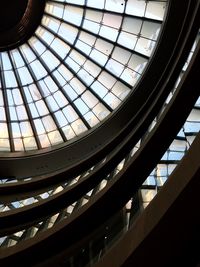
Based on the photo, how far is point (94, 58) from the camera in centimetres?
1838

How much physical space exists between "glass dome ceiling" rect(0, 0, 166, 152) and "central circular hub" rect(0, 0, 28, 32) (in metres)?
1.30

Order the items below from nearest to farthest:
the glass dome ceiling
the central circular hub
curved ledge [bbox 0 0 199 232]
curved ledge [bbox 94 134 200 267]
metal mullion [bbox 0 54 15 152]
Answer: curved ledge [bbox 94 134 200 267], curved ledge [bbox 0 0 199 232], the glass dome ceiling, the central circular hub, metal mullion [bbox 0 54 15 152]

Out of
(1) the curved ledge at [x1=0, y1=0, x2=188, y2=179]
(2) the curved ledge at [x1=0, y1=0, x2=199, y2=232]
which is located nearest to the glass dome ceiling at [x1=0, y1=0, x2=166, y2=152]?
(1) the curved ledge at [x1=0, y1=0, x2=188, y2=179]

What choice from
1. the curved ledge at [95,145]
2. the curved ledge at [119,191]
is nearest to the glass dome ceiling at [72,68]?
the curved ledge at [95,145]

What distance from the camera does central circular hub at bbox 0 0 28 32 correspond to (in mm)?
18625

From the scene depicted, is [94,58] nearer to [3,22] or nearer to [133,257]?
[3,22]

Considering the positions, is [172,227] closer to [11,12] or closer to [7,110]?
[7,110]

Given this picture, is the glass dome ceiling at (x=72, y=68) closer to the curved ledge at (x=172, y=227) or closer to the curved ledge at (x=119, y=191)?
the curved ledge at (x=119, y=191)

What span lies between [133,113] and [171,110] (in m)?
5.61

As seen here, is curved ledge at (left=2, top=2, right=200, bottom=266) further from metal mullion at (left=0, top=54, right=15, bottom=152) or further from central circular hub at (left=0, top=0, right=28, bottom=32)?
central circular hub at (left=0, top=0, right=28, bottom=32)

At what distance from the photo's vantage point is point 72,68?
1880 cm

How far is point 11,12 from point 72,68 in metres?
4.25

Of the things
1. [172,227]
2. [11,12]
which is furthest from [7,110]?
[172,227]

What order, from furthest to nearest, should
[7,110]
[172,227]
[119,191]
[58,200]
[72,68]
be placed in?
[7,110], [72,68], [58,200], [119,191], [172,227]
